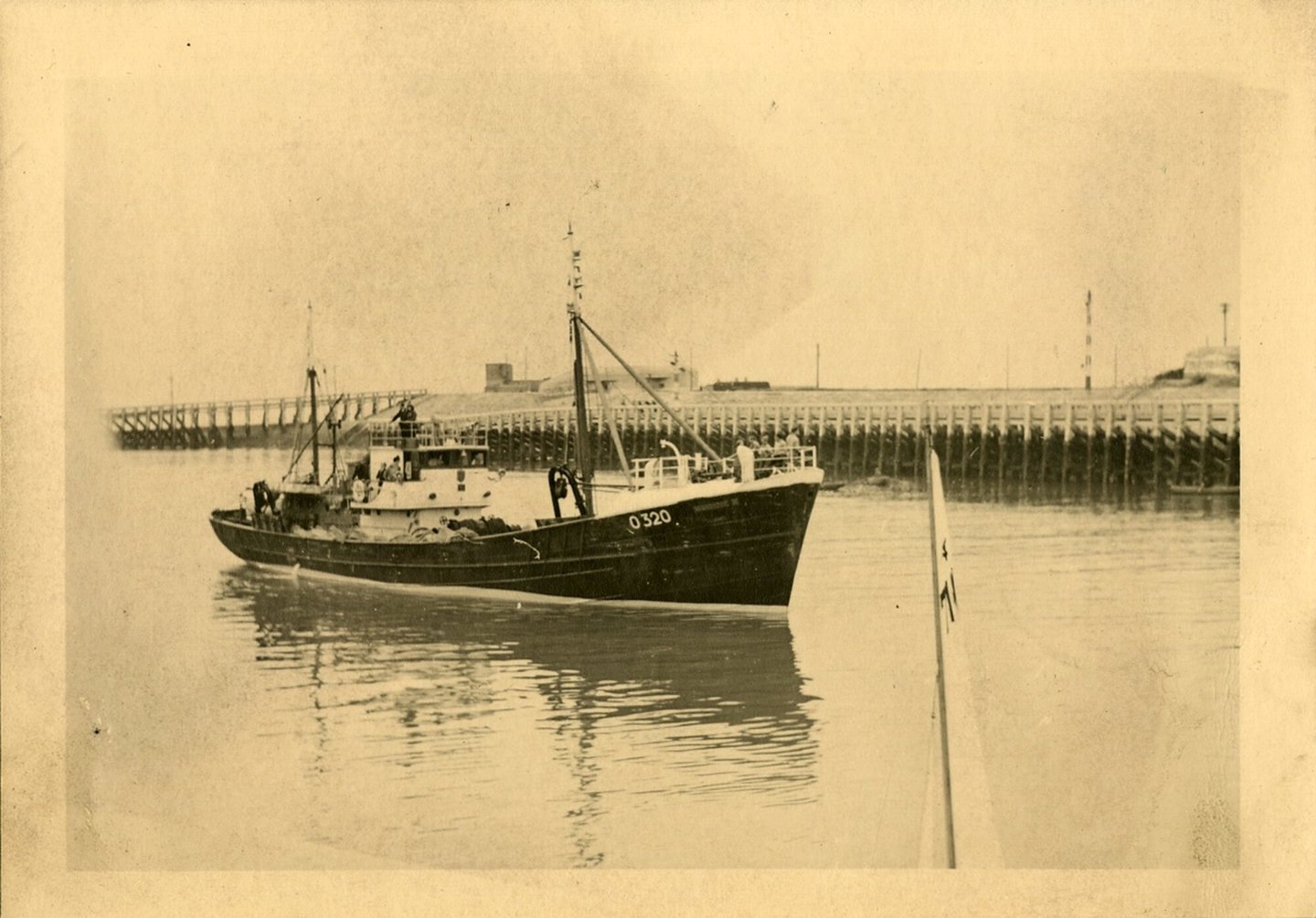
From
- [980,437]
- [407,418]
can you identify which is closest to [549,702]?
[407,418]

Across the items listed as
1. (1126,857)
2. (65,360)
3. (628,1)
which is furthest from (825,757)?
(65,360)

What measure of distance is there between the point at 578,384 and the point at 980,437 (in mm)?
2480

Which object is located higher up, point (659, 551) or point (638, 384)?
point (638, 384)

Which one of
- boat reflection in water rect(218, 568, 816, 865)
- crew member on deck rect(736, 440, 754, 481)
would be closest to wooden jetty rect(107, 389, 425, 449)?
boat reflection in water rect(218, 568, 816, 865)

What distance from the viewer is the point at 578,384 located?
26.7 ft

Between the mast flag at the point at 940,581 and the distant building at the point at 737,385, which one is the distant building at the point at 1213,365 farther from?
the mast flag at the point at 940,581

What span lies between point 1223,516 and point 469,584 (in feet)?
17.4

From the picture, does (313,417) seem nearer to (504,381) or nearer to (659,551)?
(504,381)

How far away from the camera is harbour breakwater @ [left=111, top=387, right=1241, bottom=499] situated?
22.9 feet

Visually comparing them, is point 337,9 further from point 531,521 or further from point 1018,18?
point 531,521

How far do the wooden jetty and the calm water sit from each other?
0.15 m

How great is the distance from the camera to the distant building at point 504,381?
7.98 meters

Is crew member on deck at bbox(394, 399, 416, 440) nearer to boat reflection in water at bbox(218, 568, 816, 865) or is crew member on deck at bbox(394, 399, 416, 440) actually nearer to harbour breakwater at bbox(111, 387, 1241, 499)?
harbour breakwater at bbox(111, 387, 1241, 499)

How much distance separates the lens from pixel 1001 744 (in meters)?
6.37
